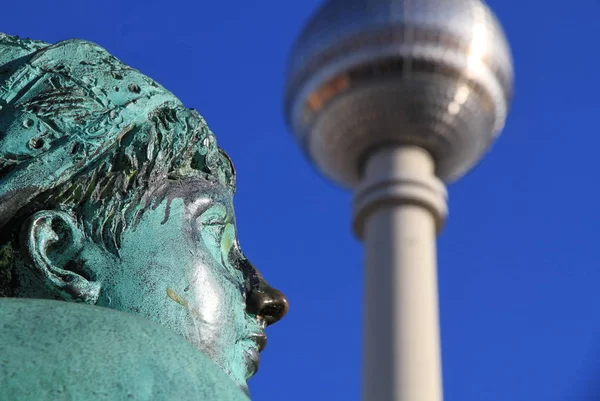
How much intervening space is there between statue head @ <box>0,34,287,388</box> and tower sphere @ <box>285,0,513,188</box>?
109 feet

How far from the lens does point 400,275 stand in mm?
33656

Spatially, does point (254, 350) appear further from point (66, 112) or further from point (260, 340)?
point (66, 112)

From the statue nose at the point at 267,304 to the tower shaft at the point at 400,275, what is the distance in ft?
98.5

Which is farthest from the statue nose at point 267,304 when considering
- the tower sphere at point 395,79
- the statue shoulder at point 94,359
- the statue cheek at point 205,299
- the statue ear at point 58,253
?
the tower sphere at point 395,79

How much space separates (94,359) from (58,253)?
465 millimetres

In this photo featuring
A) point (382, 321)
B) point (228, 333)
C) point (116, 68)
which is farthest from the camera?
point (382, 321)

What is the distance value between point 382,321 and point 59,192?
1227 inches

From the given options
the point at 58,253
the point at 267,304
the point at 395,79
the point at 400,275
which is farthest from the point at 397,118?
the point at 58,253

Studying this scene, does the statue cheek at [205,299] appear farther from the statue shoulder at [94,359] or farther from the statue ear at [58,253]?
the statue shoulder at [94,359]

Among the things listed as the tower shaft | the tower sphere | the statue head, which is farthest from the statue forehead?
the tower sphere

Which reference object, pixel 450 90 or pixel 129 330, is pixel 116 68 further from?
pixel 450 90

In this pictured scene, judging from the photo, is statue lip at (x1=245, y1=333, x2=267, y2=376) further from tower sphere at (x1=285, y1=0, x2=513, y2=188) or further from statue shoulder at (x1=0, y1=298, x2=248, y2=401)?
tower sphere at (x1=285, y1=0, x2=513, y2=188)

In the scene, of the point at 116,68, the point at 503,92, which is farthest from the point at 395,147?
the point at 116,68

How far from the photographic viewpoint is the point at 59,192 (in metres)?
2.24
